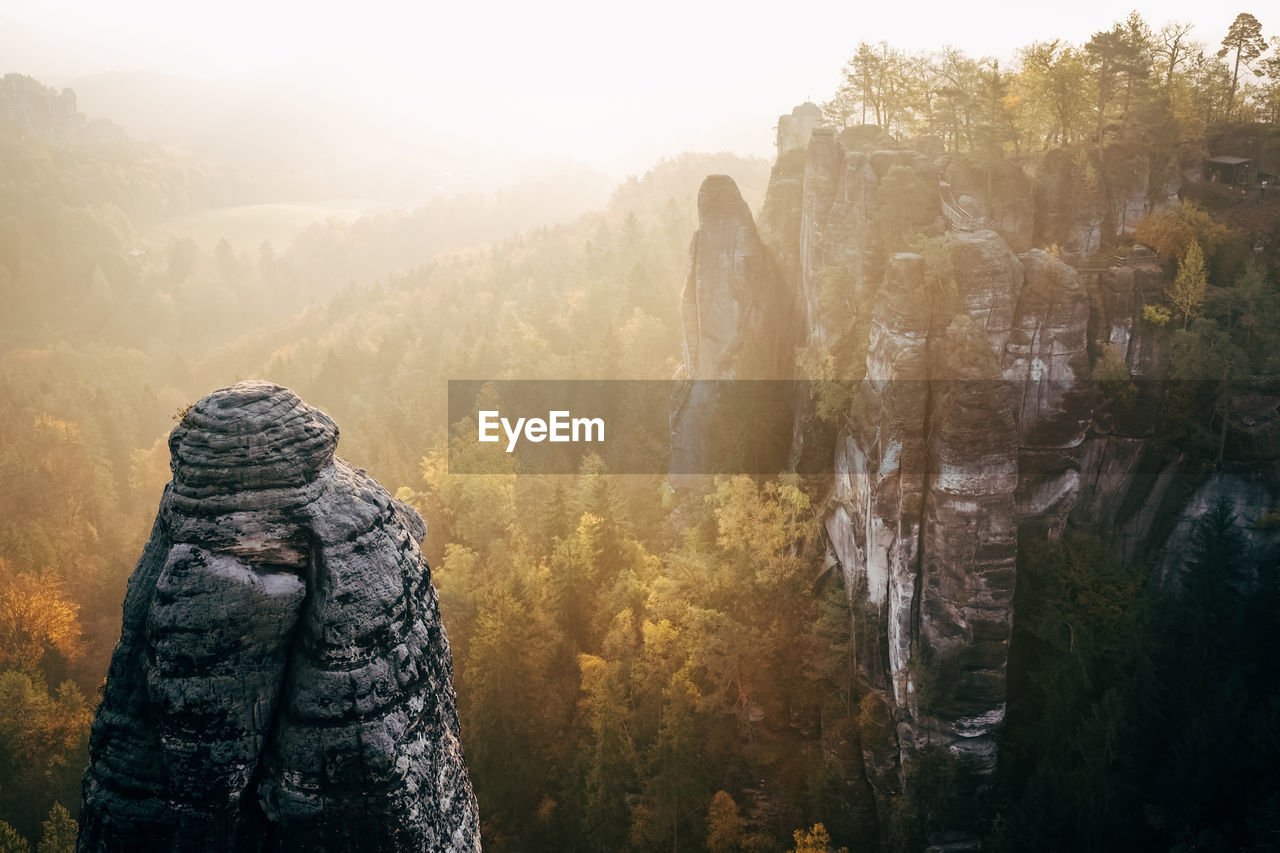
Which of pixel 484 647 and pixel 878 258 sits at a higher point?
pixel 878 258

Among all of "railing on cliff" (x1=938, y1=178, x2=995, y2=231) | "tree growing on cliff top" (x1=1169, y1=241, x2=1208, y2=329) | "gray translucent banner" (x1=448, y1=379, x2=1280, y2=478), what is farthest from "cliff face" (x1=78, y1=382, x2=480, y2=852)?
Result: "tree growing on cliff top" (x1=1169, y1=241, x2=1208, y2=329)

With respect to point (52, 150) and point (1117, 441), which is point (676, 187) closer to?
point (1117, 441)

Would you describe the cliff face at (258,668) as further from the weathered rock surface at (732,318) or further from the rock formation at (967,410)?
the weathered rock surface at (732,318)

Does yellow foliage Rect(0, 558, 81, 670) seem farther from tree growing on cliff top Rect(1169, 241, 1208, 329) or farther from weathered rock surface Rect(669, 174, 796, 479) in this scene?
tree growing on cliff top Rect(1169, 241, 1208, 329)

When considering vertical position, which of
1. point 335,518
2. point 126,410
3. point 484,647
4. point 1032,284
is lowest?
point 484,647

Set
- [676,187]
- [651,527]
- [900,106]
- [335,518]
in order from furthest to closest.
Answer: [676,187] → [651,527] → [900,106] → [335,518]

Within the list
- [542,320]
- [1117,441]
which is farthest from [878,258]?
[542,320]

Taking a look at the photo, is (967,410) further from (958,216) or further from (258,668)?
(258,668)
